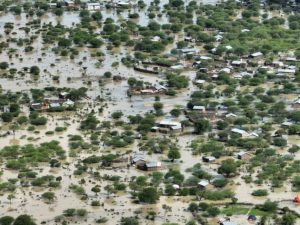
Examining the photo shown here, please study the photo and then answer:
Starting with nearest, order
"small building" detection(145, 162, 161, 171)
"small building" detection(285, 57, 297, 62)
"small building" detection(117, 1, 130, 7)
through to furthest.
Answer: "small building" detection(145, 162, 161, 171) < "small building" detection(285, 57, 297, 62) < "small building" detection(117, 1, 130, 7)

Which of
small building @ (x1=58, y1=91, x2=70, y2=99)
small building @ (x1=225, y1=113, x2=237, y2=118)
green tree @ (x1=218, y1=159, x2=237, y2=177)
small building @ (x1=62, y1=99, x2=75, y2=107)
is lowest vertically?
green tree @ (x1=218, y1=159, x2=237, y2=177)

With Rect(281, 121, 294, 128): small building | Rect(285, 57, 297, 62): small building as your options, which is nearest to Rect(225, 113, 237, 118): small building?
Rect(281, 121, 294, 128): small building

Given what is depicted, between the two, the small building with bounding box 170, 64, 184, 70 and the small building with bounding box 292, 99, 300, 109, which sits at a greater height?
the small building with bounding box 170, 64, 184, 70

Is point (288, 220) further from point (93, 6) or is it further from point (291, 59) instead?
point (93, 6)

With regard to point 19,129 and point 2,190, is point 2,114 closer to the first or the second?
point 19,129

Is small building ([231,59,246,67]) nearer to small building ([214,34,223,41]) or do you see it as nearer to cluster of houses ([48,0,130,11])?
small building ([214,34,223,41])

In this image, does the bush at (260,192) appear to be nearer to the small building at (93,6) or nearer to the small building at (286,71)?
the small building at (286,71)

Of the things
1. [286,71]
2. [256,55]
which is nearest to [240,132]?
[286,71]
